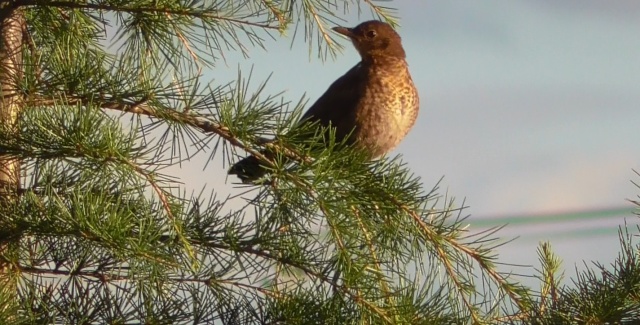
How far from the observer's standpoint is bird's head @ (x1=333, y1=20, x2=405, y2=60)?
341 cm

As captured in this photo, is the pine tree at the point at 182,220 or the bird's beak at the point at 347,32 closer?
the pine tree at the point at 182,220

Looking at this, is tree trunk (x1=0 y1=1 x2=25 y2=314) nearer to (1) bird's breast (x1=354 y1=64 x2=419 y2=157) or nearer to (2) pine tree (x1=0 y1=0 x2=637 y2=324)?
(2) pine tree (x1=0 y1=0 x2=637 y2=324)

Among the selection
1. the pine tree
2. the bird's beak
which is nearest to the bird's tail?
the pine tree

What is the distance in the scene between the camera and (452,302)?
1.96m

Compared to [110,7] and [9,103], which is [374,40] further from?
[9,103]

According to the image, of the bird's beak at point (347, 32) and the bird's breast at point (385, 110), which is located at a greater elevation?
the bird's beak at point (347, 32)

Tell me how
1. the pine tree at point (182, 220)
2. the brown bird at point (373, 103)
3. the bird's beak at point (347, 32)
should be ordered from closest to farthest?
1. the pine tree at point (182, 220)
2. the brown bird at point (373, 103)
3. the bird's beak at point (347, 32)

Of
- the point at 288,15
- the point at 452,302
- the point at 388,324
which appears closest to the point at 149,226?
the point at 388,324

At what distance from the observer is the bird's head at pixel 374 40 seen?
11.2 ft

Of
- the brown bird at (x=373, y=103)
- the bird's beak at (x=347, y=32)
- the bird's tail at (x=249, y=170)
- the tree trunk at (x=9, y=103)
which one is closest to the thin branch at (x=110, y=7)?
the tree trunk at (x=9, y=103)

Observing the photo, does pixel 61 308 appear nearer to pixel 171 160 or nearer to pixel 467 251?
pixel 171 160

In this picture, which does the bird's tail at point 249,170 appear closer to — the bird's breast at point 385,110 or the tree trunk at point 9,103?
the tree trunk at point 9,103

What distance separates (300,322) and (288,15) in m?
0.94

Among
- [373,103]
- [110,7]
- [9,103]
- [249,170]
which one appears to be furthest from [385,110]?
[9,103]
